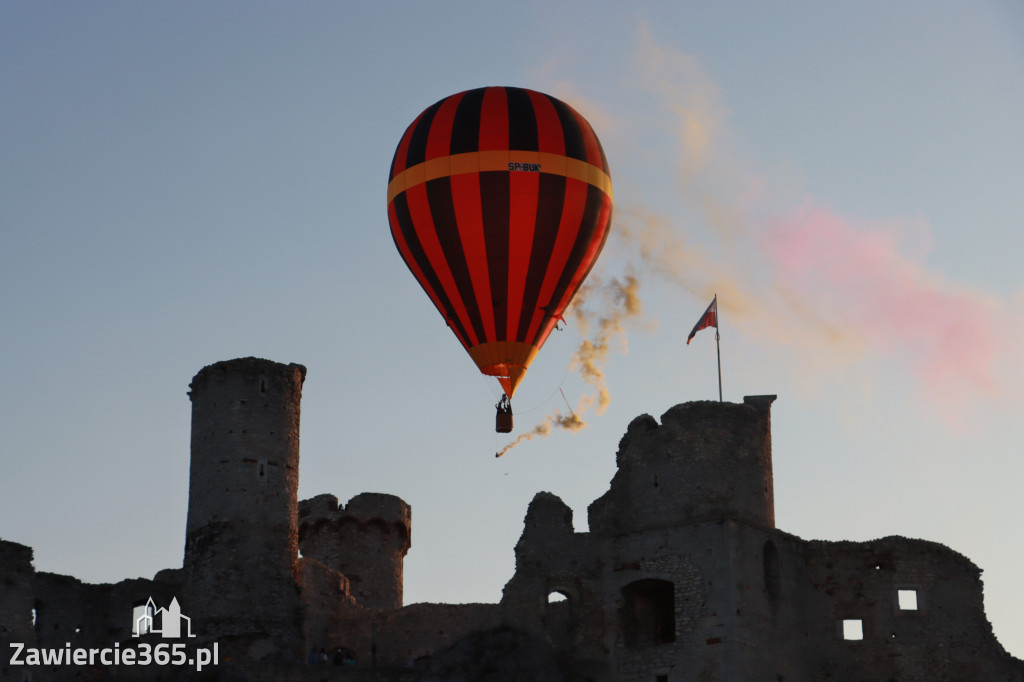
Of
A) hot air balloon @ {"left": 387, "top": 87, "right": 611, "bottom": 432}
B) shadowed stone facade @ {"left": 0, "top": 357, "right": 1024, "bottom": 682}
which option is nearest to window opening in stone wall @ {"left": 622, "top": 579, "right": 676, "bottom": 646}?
shadowed stone facade @ {"left": 0, "top": 357, "right": 1024, "bottom": 682}

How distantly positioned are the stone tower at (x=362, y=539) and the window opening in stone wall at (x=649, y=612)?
1307 cm

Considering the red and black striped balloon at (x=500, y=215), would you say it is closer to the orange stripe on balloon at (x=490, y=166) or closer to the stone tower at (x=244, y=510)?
the orange stripe on balloon at (x=490, y=166)

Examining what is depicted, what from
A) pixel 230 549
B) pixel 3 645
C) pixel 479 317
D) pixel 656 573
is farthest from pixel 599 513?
pixel 3 645

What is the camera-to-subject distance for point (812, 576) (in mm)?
57844

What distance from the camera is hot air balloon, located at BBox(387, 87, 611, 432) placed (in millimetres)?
59000

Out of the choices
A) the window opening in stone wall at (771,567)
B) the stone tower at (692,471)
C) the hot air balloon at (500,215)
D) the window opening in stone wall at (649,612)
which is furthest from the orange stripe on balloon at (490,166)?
the window opening in stone wall at (649,612)

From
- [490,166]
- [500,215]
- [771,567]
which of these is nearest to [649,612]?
[771,567]

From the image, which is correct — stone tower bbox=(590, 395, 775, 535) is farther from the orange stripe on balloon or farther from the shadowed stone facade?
the orange stripe on balloon

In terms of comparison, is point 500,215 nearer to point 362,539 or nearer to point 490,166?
point 490,166

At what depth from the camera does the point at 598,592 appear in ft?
187

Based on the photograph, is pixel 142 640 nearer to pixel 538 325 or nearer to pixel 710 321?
pixel 538 325

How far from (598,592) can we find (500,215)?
10663 mm

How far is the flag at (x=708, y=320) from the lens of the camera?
61.1 m

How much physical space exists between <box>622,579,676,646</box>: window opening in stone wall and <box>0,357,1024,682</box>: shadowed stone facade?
53 mm
